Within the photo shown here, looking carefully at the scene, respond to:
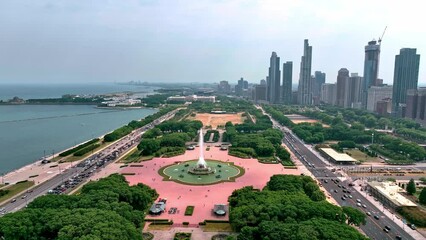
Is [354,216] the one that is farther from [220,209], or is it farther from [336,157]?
[336,157]

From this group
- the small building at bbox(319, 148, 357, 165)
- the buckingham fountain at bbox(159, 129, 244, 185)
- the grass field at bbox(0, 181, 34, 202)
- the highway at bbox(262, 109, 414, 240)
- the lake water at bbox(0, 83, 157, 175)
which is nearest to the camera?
the highway at bbox(262, 109, 414, 240)

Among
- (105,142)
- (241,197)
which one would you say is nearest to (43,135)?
(105,142)

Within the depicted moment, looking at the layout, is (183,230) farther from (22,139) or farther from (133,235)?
(22,139)

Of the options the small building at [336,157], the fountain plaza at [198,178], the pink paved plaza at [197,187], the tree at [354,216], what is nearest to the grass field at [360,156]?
the small building at [336,157]

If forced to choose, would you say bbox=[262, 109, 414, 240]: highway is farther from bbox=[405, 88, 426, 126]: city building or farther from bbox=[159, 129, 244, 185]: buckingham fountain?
bbox=[405, 88, 426, 126]: city building

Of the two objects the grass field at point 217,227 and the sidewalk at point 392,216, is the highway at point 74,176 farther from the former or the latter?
the sidewalk at point 392,216

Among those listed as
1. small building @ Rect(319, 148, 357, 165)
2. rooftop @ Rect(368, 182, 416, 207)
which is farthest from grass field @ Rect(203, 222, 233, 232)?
small building @ Rect(319, 148, 357, 165)
